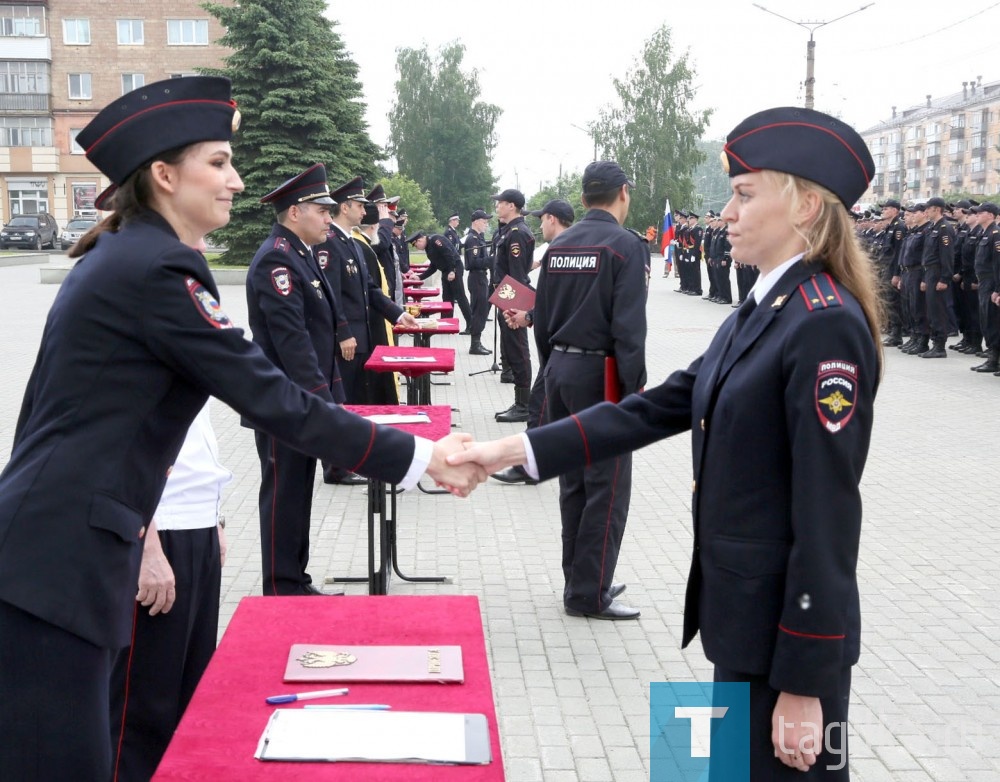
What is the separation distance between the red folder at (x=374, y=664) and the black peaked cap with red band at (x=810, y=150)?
50.0 inches

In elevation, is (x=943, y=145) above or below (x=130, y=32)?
below

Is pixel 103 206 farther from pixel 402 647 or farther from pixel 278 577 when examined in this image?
pixel 278 577

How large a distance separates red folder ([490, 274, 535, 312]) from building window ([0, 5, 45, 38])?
197 feet

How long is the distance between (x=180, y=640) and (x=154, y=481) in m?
0.95

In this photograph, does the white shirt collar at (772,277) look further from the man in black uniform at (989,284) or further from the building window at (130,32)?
the building window at (130,32)

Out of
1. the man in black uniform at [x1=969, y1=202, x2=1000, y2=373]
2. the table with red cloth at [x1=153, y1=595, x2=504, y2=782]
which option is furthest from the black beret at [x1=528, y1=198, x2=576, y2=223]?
the man in black uniform at [x1=969, y1=202, x2=1000, y2=373]

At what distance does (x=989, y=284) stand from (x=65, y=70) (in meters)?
57.1

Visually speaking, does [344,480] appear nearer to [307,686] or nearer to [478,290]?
[307,686]

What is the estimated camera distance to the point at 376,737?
6.34 ft

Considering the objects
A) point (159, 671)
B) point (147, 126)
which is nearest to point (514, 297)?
point (159, 671)

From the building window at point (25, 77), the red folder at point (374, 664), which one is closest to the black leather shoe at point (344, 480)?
the red folder at point (374, 664)

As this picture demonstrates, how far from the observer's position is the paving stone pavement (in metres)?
4.10

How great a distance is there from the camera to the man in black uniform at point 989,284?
566 inches

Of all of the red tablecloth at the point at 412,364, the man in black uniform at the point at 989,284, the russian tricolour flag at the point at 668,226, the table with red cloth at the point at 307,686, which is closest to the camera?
the table with red cloth at the point at 307,686
